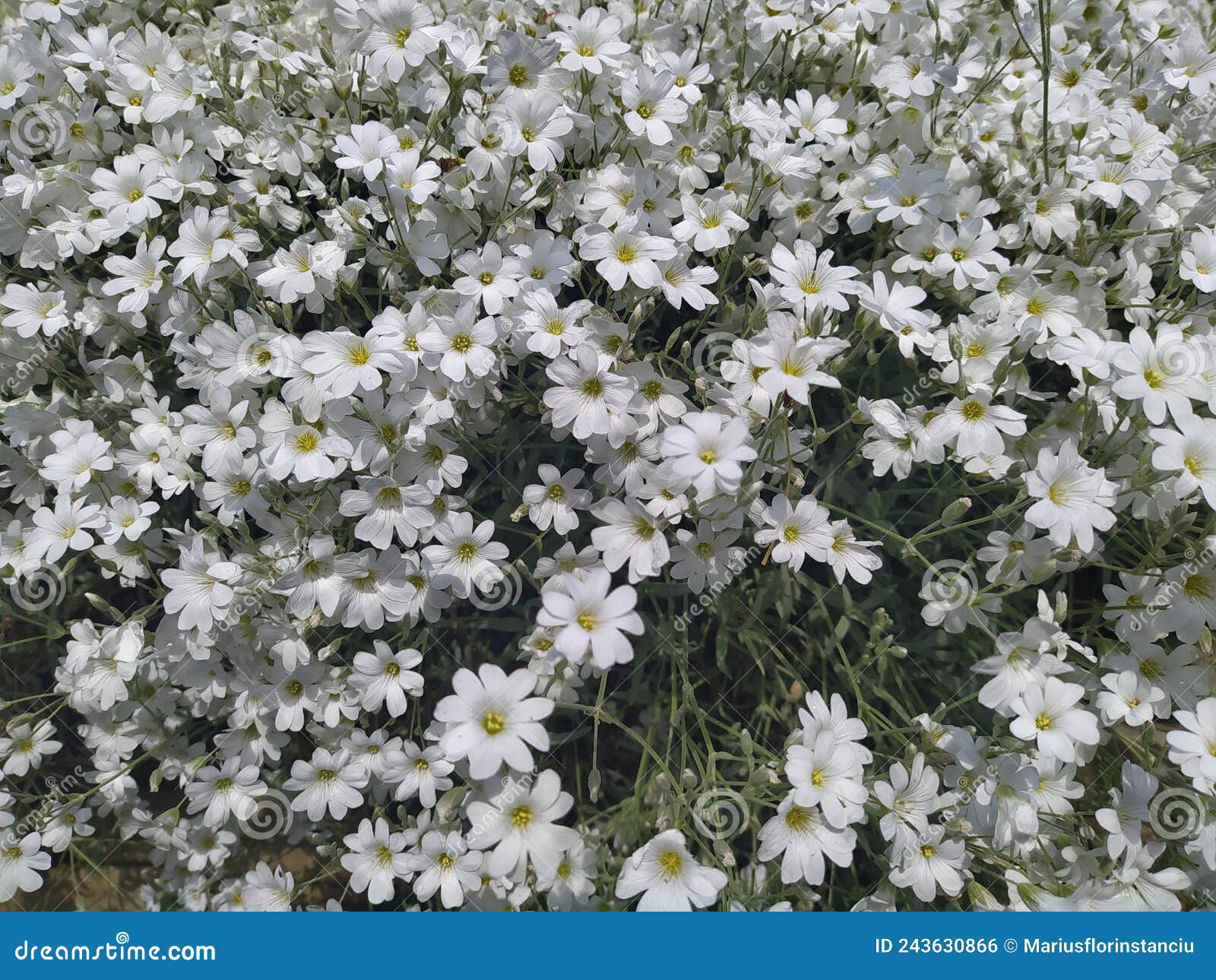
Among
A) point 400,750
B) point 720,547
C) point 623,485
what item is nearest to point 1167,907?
point 720,547

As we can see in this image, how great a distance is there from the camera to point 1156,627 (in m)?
2.40

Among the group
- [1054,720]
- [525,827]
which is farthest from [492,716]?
[1054,720]

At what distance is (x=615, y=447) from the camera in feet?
7.62

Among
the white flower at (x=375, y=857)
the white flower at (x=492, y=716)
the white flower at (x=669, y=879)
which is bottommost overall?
the white flower at (x=375, y=857)

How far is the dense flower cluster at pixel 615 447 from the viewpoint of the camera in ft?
7.45

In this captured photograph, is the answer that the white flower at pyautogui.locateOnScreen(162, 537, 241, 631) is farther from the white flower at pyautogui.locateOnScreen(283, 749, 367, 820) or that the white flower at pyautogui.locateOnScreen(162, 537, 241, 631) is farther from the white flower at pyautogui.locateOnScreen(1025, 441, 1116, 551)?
the white flower at pyautogui.locateOnScreen(1025, 441, 1116, 551)

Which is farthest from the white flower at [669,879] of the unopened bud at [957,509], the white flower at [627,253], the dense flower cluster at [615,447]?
the white flower at [627,253]

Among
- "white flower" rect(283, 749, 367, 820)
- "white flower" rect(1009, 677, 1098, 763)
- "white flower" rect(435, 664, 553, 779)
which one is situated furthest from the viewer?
"white flower" rect(283, 749, 367, 820)

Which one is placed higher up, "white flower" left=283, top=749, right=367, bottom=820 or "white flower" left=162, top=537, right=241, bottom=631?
"white flower" left=162, top=537, right=241, bottom=631

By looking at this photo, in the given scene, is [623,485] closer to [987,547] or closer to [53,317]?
[987,547]

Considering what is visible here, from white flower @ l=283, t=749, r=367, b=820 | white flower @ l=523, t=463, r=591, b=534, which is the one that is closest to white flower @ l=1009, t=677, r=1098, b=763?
white flower @ l=523, t=463, r=591, b=534

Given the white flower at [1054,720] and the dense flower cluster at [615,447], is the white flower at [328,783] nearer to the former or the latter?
the dense flower cluster at [615,447]

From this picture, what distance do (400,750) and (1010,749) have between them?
1.89 meters

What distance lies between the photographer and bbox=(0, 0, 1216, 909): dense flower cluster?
7.45 feet
